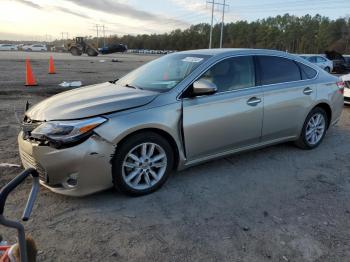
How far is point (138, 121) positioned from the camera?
11.7 ft

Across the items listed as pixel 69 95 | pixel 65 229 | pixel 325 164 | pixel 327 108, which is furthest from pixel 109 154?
pixel 327 108

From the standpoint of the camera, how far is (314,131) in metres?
5.54

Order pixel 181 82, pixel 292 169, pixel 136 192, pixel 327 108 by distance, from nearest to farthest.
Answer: pixel 136 192 < pixel 181 82 < pixel 292 169 < pixel 327 108

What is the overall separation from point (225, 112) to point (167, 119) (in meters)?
0.84

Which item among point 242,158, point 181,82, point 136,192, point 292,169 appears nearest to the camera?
point 136,192

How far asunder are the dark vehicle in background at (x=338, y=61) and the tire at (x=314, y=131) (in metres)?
20.0

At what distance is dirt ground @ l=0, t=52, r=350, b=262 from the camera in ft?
9.36

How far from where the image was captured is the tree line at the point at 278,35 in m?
89.8

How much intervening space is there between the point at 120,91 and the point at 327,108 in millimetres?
3486

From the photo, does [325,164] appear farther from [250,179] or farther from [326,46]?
[326,46]

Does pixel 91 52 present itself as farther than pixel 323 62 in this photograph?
Yes

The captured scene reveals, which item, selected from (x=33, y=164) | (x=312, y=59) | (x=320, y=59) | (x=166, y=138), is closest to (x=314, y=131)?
(x=166, y=138)

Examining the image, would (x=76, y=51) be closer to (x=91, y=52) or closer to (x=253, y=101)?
(x=91, y=52)

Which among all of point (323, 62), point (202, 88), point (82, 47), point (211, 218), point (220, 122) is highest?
point (82, 47)
